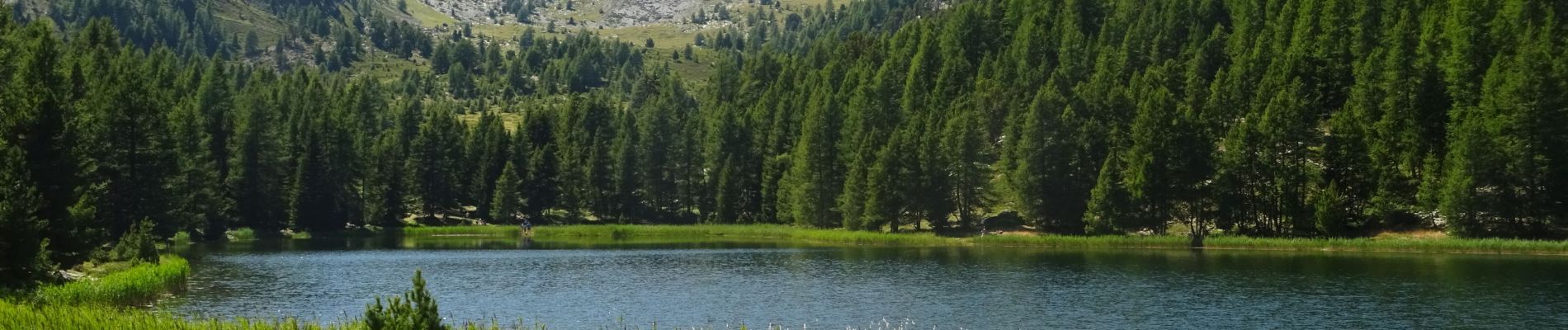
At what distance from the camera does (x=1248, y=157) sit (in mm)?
119125

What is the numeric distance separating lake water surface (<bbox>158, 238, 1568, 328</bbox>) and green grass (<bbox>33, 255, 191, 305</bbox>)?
58.5 inches

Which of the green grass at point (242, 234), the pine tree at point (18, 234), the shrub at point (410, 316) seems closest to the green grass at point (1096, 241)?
the green grass at point (242, 234)

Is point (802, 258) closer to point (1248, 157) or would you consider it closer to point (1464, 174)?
point (1248, 157)

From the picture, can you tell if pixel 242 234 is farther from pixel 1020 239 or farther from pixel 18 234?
pixel 18 234

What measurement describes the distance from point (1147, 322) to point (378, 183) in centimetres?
13503

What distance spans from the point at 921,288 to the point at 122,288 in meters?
40.4

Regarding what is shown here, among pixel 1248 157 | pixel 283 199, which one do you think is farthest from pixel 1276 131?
pixel 283 199

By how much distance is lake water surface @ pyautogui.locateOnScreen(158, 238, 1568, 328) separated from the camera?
60.6m

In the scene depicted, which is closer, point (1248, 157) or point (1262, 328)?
point (1262, 328)

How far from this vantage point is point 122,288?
201 feet

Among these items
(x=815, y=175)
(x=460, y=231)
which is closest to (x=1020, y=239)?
(x=815, y=175)

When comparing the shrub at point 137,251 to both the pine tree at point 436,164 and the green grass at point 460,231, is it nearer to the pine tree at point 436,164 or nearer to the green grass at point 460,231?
the green grass at point 460,231

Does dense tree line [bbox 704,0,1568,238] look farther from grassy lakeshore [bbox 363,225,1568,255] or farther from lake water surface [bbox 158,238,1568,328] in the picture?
lake water surface [bbox 158,238,1568,328]

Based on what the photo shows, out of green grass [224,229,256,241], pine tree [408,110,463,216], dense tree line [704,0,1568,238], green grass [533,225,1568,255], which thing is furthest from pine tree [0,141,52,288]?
pine tree [408,110,463,216]
